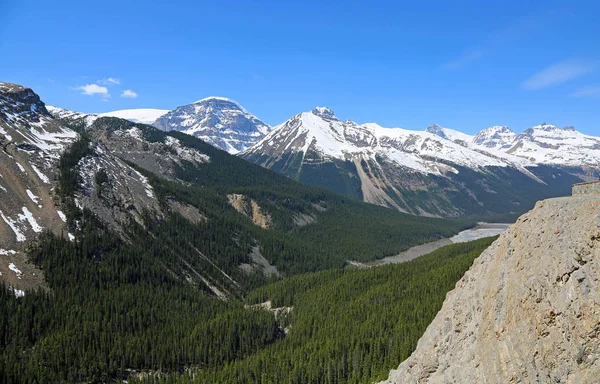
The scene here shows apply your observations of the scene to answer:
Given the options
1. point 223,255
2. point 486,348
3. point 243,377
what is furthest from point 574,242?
point 223,255

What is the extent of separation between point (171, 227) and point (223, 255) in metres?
23.6

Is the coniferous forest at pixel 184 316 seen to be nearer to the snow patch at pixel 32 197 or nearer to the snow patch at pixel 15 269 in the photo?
the snow patch at pixel 15 269

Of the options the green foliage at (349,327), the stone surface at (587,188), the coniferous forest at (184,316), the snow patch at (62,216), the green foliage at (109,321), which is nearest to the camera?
the stone surface at (587,188)

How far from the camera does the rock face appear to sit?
3481 centimetres

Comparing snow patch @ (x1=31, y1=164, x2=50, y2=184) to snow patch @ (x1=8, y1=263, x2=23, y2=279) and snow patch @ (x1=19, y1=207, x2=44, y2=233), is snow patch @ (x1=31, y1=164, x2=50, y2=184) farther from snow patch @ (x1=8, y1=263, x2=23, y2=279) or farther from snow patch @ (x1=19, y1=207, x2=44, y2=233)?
snow patch @ (x1=8, y1=263, x2=23, y2=279)

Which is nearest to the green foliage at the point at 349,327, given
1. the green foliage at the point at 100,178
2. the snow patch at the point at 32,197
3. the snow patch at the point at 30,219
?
the snow patch at the point at 30,219

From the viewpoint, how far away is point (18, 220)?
425 feet

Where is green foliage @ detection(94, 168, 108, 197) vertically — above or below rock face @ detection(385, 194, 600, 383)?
above

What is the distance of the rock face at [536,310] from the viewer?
34.8 m

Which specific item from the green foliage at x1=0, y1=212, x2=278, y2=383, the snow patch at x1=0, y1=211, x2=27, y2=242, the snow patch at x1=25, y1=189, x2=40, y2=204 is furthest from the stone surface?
the snow patch at x1=25, y1=189, x2=40, y2=204

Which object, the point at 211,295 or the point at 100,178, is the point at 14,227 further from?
the point at 211,295

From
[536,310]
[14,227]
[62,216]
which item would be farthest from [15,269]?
[536,310]

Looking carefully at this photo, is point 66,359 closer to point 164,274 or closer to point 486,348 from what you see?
point 164,274

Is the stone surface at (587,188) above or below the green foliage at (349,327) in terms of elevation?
above
